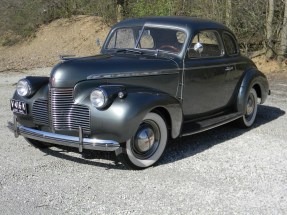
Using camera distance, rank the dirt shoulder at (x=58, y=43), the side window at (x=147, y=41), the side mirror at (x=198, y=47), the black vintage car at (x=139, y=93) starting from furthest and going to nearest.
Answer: the dirt shoulder at (x=58, y=43)
the side window at (x=147, y=41)
the side mirror at (x=198, y=47)
the black vintage car at (x=139, y=93)

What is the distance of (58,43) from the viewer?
18.5 meters

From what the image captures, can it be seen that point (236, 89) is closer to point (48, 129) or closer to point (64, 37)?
point (48, 129)

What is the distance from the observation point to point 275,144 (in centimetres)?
630

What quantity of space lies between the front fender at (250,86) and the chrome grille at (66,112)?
2.96 metres

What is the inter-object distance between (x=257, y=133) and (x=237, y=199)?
9.23 ft

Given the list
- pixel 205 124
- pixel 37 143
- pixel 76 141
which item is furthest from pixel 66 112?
pixel 205 124

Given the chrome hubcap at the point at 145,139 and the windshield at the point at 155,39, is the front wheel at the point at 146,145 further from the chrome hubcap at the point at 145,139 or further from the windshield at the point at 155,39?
the windshield at the point at 155,39

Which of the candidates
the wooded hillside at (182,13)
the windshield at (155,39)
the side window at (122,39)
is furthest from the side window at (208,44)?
the wooded hillside at (182,13)

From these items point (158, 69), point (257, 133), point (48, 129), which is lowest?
point (257, 133)

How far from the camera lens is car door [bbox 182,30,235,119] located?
5957 mm

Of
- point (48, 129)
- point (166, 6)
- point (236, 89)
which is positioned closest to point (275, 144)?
point (236, 89)

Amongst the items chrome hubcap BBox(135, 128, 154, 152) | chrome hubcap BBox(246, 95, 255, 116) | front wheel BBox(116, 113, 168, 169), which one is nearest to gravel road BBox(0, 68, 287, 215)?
front wheel BBox(116, 113, 168, 169)

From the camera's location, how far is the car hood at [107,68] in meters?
4.95

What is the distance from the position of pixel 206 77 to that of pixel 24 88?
2.52m
